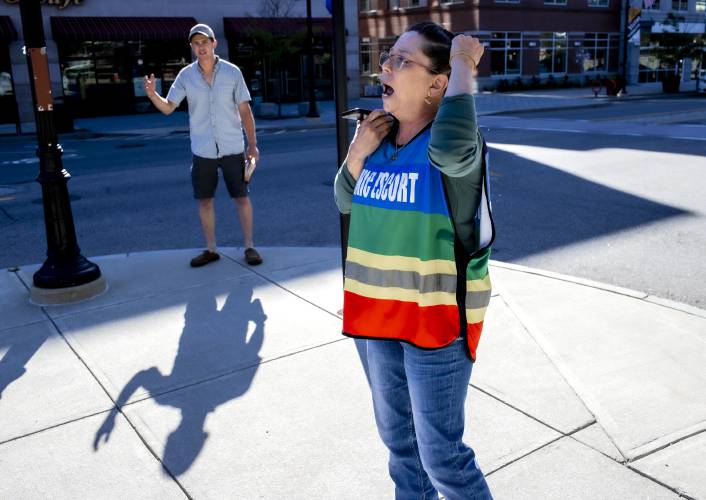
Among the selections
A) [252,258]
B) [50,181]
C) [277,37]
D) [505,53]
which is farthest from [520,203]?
[505,53]

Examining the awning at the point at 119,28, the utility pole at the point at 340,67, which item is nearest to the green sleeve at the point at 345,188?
the utility pole at the point at 340,67

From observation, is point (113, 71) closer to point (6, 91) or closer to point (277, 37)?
point (6, 91)

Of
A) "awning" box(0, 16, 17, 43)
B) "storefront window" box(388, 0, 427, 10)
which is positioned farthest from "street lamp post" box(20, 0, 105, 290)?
"storefront window" box(388, 0, 427, 10)

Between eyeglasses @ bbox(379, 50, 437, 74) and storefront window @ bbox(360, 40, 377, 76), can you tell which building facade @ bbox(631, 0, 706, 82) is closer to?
storefront window @ bbox(360, 40, 377, 76)

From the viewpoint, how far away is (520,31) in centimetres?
3872

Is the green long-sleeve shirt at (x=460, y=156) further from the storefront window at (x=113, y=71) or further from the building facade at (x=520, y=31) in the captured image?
the building facade at (x=520, y=31)

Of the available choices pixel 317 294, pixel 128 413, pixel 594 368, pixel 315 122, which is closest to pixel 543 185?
pixel 317 294

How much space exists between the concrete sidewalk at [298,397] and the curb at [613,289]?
1.1 inches

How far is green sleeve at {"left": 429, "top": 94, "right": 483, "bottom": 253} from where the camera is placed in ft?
6.74

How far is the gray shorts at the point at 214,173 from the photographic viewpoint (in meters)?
6.27

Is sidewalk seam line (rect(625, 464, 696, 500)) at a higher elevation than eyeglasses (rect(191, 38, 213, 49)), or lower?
lower

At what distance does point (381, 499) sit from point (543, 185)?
8.25 m

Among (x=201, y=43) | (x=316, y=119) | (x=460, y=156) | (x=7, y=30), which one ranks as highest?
(x=7, y=30)

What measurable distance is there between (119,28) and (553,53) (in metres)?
25.7
